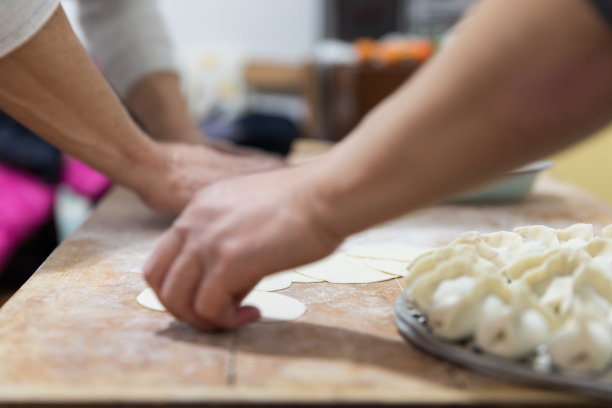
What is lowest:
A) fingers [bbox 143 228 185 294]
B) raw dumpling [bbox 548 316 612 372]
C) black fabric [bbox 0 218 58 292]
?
black fabric [bbox 0 218 58 292]

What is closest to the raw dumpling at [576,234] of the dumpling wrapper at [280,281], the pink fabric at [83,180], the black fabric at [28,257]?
the dumpling wrapper at [280,281]

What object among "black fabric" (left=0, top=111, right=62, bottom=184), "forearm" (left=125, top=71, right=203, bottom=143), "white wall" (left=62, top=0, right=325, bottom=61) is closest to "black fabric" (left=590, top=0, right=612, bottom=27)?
"forearm" (left=125, top=71, right=203, bottom=143)

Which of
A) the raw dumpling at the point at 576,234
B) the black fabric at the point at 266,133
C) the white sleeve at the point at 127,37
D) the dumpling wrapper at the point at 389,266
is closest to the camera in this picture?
the raw dumpling at the point at 576,234

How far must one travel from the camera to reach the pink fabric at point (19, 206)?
1.98 metres

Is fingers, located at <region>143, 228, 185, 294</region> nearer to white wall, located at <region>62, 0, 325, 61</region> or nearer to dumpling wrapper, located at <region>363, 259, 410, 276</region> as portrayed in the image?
dumpling wrapper, located at <region>363, 259, 410, 276</region>

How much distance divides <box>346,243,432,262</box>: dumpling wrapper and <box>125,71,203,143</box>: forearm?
0.69m

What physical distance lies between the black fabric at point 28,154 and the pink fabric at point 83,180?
24 centimetres

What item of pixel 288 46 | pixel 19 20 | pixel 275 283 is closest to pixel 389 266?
pixel 275 283

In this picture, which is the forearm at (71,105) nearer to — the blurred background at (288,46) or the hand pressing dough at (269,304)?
the hand pressing dough at (269,304)

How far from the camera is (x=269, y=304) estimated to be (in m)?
0.81

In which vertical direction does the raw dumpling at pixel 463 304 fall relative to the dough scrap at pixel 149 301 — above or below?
above

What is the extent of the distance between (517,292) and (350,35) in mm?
4357

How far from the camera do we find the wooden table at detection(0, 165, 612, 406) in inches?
22.7

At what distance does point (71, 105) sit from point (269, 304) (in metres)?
0.52
